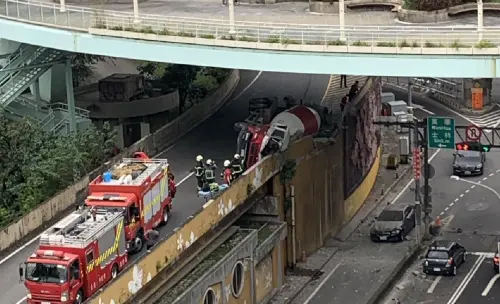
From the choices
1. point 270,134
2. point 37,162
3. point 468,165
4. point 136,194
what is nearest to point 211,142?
point 270,134

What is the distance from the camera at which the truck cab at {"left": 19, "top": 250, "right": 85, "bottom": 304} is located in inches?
1198

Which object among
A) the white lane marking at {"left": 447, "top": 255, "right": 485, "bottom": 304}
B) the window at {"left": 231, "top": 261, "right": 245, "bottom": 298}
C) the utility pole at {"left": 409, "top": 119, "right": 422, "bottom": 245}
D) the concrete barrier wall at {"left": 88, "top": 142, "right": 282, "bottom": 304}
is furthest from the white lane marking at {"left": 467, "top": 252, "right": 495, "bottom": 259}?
the window at {"left": 231, "top": 261, "right": 245, "bottom": 298}

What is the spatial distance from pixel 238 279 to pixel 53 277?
38.0ft

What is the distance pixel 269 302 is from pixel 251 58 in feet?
32.9

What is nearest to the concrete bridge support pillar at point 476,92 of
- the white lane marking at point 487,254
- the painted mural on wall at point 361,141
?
the painted mural on wall at point 361,141

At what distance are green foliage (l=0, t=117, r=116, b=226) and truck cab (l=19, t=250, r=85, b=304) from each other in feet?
34.9

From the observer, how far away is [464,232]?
51.7 meters

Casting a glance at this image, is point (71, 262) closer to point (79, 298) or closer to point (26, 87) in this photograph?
point (79, 298)

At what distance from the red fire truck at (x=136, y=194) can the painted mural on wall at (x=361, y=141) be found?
17462mm

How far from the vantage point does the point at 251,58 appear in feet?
134

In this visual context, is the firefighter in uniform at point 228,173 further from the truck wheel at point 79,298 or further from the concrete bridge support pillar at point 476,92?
the concrete bridge support pillar at point 476,92

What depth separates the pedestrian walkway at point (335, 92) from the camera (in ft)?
184

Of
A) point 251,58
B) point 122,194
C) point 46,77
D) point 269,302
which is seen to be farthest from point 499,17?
point 46,77

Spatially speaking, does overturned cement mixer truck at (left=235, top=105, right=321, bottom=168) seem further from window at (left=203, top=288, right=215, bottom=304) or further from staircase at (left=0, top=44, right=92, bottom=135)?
staircase at (left=0, top=44, right=92, bottom=135)
